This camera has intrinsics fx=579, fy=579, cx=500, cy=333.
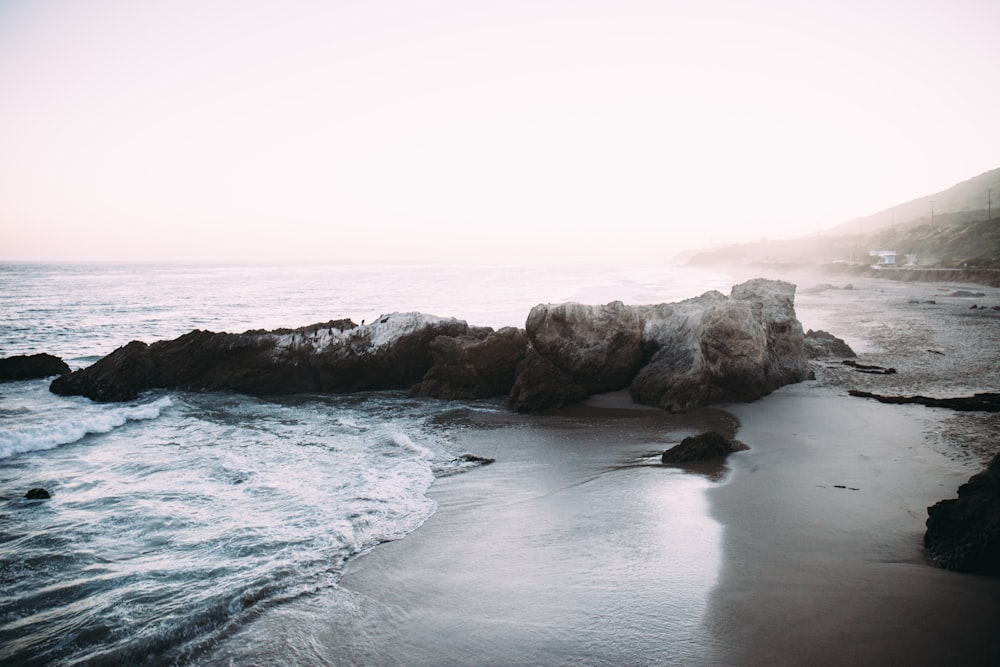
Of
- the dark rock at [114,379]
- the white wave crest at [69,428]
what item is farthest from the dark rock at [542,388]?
the dark rock at [114,379]

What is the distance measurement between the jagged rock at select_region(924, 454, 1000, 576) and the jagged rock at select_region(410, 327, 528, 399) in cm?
844

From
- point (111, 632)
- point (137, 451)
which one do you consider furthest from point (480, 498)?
point (137, 451)

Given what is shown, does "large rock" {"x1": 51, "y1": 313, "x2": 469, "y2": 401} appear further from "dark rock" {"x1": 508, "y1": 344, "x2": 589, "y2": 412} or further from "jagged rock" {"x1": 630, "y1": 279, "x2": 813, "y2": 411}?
"jagged rock" {"x1": 630, "y1": 279, "x2": 813, "y2": 411}

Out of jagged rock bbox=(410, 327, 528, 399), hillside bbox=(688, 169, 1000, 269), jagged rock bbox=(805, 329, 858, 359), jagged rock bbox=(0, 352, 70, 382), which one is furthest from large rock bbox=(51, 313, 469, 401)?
hillside bbox=(688, 169, 1000, 269)

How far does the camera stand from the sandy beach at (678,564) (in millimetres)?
3612

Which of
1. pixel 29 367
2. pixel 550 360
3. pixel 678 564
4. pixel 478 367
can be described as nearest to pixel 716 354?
pixel 550 360

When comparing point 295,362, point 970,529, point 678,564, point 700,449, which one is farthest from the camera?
point 295,362

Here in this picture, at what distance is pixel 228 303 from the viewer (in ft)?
130

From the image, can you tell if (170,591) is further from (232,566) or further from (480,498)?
(480,498)

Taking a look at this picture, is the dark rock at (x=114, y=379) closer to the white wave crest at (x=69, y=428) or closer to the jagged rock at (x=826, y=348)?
the white wave crest at (x=69, y=428)

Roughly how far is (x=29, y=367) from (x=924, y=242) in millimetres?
88832

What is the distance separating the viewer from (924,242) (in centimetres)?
7325

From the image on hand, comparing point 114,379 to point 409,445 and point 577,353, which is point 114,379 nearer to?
point 409,445

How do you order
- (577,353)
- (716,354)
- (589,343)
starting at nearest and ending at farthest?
(716,354), (577,353), (589,343)
